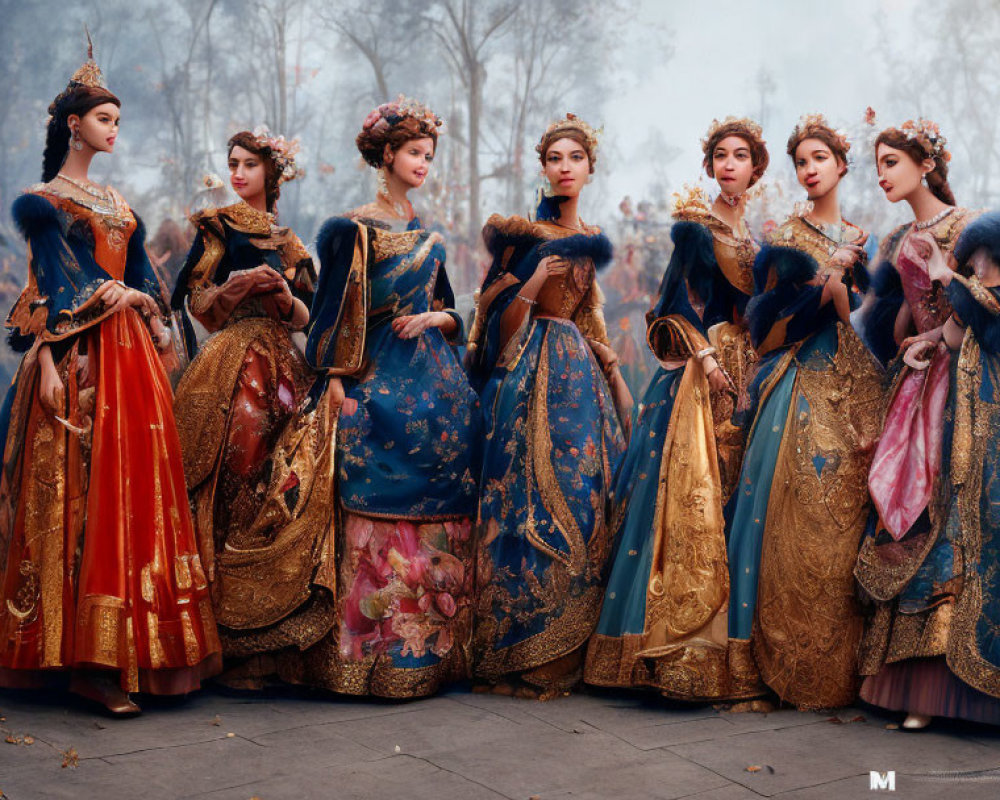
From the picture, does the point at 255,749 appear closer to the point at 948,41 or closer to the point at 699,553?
the point at 699,553

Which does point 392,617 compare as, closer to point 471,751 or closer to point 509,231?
point 471,751

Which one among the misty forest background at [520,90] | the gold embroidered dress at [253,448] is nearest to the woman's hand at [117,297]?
the gold embroidered dress at [253,448]

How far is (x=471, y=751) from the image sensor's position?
12.2 feet

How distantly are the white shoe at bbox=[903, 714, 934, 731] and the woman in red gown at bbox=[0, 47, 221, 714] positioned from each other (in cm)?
249

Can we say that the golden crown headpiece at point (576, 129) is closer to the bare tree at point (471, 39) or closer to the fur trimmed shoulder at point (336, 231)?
the fur trimmed shoulder at point (336, 231)

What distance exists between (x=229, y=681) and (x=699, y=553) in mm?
1902

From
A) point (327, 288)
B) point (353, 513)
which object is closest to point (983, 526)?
point (353, 513)

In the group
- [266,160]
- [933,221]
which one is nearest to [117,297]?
[266,160]

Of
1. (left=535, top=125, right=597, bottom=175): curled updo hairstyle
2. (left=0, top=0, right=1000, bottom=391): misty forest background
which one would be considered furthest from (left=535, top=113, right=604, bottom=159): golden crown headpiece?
(left=0, top=0, right=1000, bottom=391): misty forest background

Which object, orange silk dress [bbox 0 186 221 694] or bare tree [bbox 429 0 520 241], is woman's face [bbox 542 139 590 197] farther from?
bare tree [bbox 429 0 520 241]

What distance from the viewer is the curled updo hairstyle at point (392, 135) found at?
4625 millimetres

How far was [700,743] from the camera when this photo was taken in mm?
3818

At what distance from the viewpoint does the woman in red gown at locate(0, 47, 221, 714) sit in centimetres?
403

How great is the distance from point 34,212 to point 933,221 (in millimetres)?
3272
